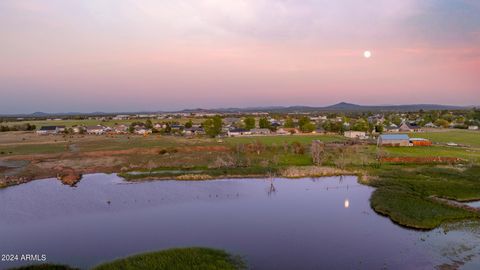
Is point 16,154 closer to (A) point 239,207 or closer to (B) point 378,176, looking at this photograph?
(A) point 239,207

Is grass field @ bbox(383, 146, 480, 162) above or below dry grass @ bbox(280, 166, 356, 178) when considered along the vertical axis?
above

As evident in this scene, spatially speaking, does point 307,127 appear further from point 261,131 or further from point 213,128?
Result: point 213,128

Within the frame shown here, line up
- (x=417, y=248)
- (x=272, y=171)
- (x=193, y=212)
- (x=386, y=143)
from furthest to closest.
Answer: (x=386, y=143) < (x=272, y=171) < (x=193, y=212) < (x=417, y=248)

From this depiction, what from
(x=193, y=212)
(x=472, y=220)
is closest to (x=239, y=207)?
(x=193, y=212)

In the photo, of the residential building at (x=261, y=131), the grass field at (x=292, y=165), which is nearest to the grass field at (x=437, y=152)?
the grass field at (x=292, y=165)

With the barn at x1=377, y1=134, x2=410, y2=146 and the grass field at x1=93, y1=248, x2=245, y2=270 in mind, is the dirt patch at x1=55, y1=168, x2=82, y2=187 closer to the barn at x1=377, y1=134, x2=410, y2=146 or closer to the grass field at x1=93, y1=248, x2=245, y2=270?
the grass field at x1=93, y1=248, x2=245, y2=270

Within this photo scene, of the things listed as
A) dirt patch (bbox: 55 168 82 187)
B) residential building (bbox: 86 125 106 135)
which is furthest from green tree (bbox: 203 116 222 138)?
dirt patch (bbox: 55 168 82 187)

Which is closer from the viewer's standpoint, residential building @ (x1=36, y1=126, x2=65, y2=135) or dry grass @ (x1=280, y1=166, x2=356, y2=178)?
dry grass @ (x1=280, y1=166, x2=356, y2=178)

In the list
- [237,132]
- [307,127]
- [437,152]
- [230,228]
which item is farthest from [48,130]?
[437,152]
